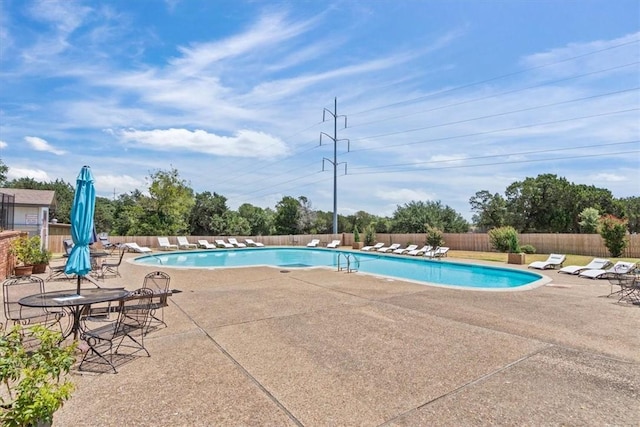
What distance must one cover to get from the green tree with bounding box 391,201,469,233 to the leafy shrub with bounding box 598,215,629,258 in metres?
13.6

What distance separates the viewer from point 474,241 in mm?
22938

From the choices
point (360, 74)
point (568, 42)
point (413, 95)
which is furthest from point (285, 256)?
point (568, 42)

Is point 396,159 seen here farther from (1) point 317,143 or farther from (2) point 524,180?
(2) point 524,180

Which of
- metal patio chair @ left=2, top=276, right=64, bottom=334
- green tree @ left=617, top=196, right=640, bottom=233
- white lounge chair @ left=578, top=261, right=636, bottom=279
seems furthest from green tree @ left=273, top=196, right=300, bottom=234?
green tree @ left=617, top=196, right=640, bottom=233

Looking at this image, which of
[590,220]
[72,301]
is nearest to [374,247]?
[590,220]

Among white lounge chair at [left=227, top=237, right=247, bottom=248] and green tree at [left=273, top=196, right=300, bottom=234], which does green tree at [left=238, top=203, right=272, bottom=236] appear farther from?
white lounge chair at [left=227, top=237, right=247, bottom=248]

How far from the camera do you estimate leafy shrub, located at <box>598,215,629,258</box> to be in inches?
629

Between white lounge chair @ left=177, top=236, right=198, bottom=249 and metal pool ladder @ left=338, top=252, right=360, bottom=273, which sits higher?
white lounge chair @ left=177, top=236, right=198, bottom=249

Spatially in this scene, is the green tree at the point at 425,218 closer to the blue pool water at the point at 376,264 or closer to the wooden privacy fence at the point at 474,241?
the wooden privacy fence at the point at 474,241

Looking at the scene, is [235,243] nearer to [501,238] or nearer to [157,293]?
[501,238]

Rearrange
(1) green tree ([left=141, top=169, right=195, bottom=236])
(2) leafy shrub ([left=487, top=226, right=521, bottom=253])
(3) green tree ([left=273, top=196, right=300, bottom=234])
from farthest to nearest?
(3) green tree ([left=273, top=196, right=300, bottom=234])
(1) green tree ([left=141, top=169, right=195, bottom=236])
(2) leafy shrub ([left=487, top=226, right=521, bottom=253])

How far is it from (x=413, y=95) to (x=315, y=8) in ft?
50.9

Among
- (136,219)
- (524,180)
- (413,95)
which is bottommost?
(136,219)

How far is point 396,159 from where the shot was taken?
31.1 metres
